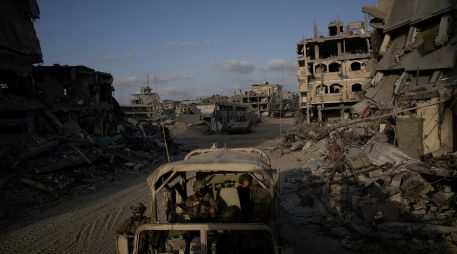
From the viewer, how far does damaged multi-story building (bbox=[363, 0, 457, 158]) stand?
1145 centimetres

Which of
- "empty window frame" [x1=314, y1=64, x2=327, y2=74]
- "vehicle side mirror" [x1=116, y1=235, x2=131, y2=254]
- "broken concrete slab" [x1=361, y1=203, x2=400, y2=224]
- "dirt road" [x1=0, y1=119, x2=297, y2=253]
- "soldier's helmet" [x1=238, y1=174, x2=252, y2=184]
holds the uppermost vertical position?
"empty window frame" [x1=314, y1=64, x2=327, y2=74]

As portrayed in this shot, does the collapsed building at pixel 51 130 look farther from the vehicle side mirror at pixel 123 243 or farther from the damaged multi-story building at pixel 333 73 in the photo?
the damaged multi-story building at pixel 333 73

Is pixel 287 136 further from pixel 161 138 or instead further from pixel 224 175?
pixel 224 175

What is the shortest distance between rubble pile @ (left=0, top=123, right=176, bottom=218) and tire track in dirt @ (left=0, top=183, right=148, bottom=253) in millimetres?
2046

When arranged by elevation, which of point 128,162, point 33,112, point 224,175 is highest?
point 33,112

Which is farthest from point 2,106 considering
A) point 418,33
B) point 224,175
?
point 418,33

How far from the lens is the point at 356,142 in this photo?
640 inches

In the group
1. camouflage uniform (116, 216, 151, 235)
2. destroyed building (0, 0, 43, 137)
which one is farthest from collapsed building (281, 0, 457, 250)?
destroyed building (0, 0, 43, 137)

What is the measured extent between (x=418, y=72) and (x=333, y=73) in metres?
20.3

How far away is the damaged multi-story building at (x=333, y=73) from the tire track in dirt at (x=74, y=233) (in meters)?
26.8

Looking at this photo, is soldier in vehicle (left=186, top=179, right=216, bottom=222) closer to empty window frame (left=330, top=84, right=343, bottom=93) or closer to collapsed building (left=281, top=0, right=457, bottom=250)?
collapsed building (left=281, top=0, right=457, bottom=250)

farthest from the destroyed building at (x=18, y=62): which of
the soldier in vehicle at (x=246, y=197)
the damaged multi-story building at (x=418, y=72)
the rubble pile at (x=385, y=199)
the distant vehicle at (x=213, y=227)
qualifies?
the damaged multi-story building at (x=418, y=72)

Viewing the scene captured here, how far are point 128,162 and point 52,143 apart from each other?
13.0ft

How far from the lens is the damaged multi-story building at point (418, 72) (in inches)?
451
